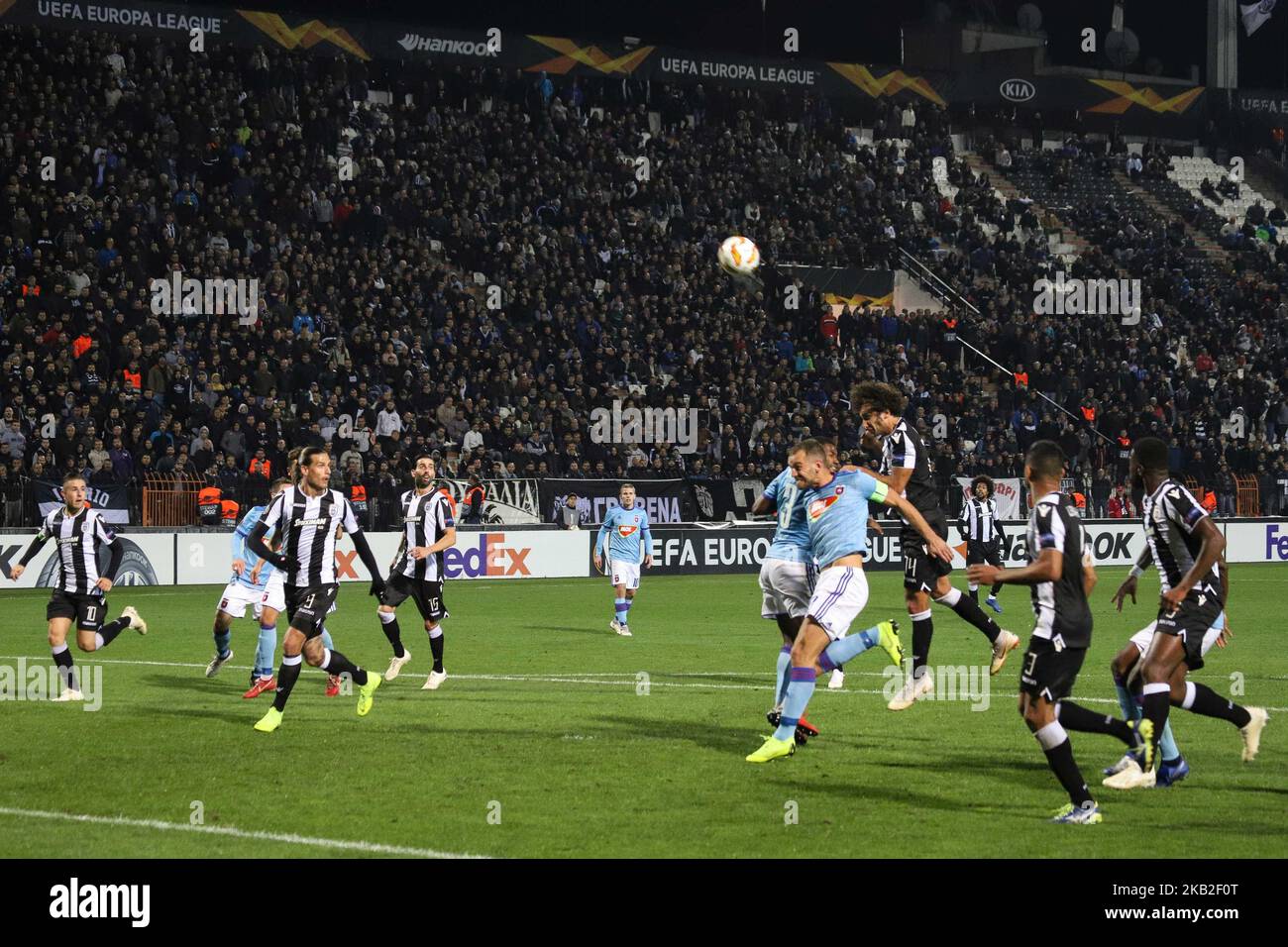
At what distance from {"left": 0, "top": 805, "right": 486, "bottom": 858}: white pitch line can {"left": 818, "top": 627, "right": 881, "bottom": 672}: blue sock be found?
465 centimetres

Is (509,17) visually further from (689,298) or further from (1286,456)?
(1286,456)

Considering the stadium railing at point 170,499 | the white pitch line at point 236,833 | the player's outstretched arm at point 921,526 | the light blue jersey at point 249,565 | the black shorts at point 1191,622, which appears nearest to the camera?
the white pitch line at point 236,833

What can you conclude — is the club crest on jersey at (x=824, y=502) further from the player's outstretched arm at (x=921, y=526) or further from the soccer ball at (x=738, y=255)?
the soccer ball at (x=738, y=255)

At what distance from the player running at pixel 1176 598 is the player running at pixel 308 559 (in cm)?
607

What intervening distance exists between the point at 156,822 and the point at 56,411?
23405mm

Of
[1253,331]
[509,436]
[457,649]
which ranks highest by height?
[1253,331]

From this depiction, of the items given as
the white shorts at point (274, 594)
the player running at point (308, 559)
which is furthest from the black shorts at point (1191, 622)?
the white shorts at point (274, 594)

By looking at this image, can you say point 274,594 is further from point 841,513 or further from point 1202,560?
point 1202,560

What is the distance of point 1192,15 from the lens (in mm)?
63844

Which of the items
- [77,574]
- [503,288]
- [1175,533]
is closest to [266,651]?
[77,574]

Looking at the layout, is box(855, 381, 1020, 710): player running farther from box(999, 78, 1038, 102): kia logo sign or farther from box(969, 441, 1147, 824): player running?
box(999, 78, 1038, 102): kia logo sign

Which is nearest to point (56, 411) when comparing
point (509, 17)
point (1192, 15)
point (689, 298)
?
point (689, 298)

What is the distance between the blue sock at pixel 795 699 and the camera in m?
11.6

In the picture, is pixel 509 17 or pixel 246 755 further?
pixel 509 17
